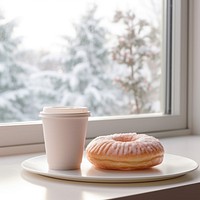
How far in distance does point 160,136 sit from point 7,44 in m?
0.57

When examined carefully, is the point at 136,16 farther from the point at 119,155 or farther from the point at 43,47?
the point at 119,155

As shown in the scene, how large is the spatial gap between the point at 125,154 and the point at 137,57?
30.6 inches

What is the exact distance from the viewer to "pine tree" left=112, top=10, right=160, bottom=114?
4.76 ft

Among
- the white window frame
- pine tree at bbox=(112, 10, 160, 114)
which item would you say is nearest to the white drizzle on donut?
the white window frame

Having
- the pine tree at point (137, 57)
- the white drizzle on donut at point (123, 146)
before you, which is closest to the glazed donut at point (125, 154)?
the white drizzle on donut at point (123, 146)

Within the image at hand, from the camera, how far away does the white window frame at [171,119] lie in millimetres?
1140

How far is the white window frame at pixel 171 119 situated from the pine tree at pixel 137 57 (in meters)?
0.06

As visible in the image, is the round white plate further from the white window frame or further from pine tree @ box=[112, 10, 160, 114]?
pine tree @ box=[112, 10, 160, 114]

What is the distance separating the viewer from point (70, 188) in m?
0.71

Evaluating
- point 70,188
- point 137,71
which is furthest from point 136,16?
point 70,188

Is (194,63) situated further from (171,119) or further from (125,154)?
(125,154)

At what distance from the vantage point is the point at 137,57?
58.9 inches

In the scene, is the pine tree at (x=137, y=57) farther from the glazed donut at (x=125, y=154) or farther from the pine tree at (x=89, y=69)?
the glazed donut at (x=125, y=154)

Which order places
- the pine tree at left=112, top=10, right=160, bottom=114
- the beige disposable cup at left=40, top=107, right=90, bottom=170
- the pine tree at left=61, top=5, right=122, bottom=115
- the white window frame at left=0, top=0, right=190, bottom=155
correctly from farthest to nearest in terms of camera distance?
1. the pine tree at left=112, top=10, right=160, bottom=114
2. the pine tree at left=61, top=5, right=122, bottom=115
3. the white window frame at left=0, top=0, right=190, bottom=155
4. the beige disposable cup at left=40, top=107, right=90, bottom=170
